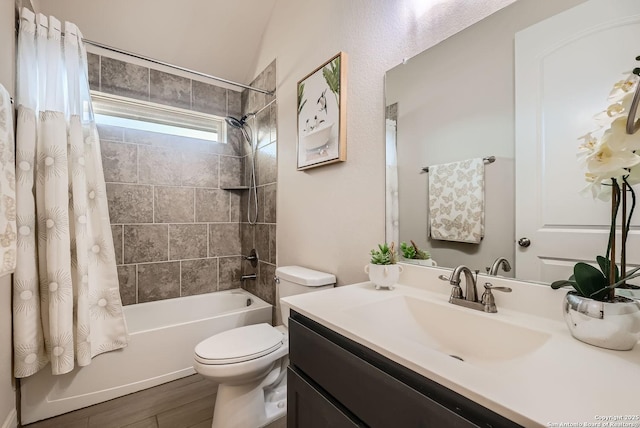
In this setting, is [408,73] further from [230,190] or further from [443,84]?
[230,190]

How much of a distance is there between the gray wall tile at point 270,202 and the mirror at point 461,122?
1.16m

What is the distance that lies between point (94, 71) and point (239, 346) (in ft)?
7.75

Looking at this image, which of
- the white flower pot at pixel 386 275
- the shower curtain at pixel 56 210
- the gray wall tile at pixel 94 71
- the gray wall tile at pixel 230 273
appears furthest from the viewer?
the gray wall tile at pixel 230 273

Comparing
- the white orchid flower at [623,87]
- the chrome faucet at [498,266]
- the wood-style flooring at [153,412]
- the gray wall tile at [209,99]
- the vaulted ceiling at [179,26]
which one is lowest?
the wood-style flooring at [153,412]

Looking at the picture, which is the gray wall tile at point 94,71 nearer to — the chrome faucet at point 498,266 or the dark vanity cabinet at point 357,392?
the dark vanity cabinet at point 357,392

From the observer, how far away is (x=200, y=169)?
2.59 metres

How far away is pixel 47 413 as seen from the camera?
1562 millimetres

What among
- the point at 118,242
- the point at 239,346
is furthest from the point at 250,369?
the point at 118,242

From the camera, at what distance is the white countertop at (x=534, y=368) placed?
421mm

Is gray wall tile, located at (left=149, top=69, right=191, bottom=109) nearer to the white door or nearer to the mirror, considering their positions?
the mirror

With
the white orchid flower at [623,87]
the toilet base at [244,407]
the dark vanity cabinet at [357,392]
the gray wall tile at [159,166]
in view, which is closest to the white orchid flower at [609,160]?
the white orchid flower at [623,87]

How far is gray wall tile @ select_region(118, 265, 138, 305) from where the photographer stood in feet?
7.40

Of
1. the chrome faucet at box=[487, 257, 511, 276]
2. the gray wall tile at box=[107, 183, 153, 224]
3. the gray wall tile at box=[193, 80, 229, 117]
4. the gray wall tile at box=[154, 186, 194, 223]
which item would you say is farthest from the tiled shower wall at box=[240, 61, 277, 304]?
the chrome faucet at box=[487, 257, 511, 276]

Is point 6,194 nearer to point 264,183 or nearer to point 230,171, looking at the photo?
point 264,183
